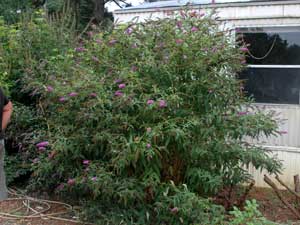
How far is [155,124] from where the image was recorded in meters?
4.38

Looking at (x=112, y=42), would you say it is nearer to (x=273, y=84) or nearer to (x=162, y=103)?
(x=162, y=103)

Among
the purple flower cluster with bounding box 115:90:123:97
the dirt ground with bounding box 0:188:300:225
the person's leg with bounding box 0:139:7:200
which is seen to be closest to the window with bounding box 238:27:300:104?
the dirt ground with bounding box 0:188:300:225

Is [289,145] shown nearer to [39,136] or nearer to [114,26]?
[114,26]

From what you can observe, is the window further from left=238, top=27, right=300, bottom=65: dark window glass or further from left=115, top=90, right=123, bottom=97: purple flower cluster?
left=115, top=90, right=123, bottom=97: purple flower cluster

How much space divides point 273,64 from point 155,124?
3.08 meters

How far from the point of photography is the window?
6520mm

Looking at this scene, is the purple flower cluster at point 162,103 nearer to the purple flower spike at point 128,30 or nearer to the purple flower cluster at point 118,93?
the purple flower cluster at point 118,93

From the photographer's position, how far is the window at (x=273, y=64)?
6.52m

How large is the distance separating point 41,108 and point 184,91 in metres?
2.24

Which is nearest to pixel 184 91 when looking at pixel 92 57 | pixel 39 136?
pixel 92 57

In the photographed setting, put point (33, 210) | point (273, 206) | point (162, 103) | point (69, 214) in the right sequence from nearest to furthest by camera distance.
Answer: point (162, 103) < point (69, 214) < point (33, 210) < point (273, 206)

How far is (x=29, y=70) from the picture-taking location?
606 centimetres

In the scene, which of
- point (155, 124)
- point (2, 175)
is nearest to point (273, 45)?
point (155, 124)

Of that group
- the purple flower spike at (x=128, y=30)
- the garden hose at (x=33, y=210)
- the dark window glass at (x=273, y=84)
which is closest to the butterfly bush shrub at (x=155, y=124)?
the purple flower spike at (x=128, y=30)
